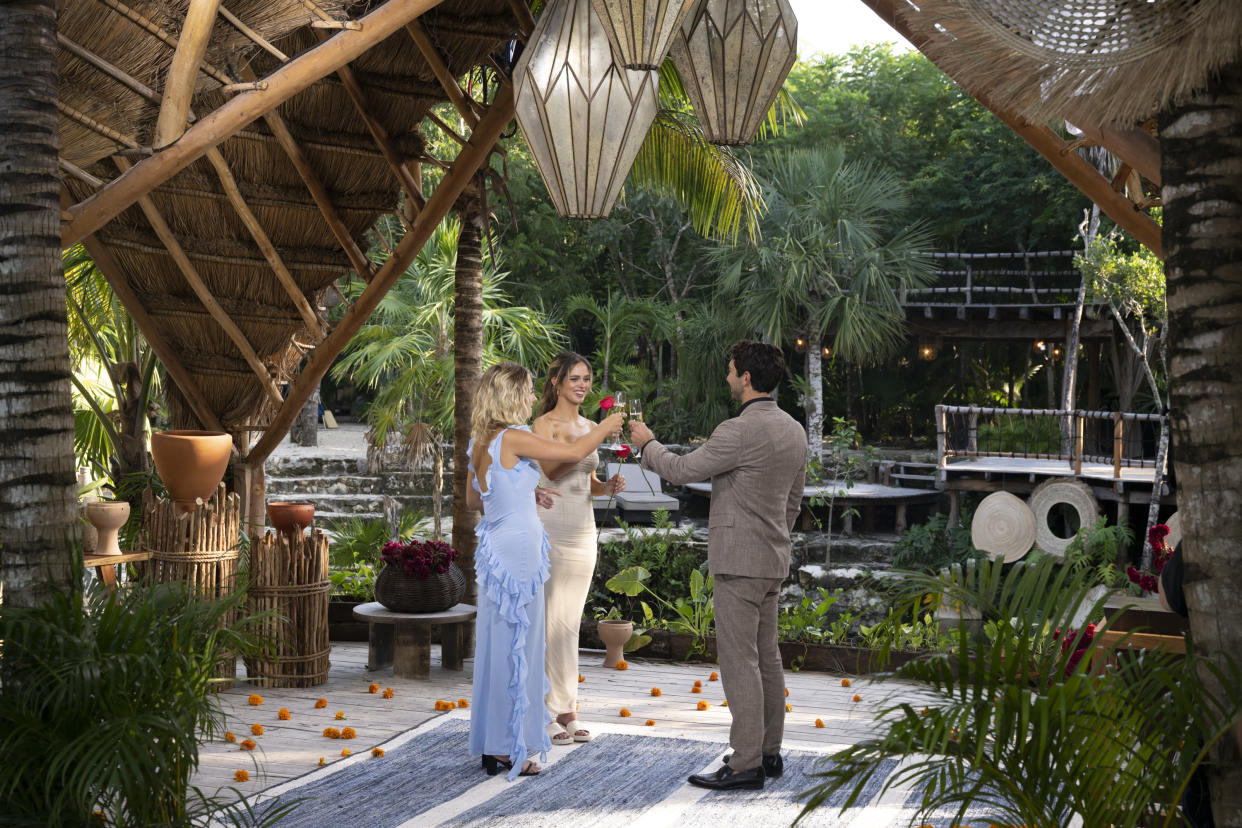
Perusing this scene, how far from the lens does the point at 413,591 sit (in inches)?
234

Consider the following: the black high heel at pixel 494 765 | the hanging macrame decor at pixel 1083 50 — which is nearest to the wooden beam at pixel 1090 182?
the hanging macrame decor at pixel 1083 50

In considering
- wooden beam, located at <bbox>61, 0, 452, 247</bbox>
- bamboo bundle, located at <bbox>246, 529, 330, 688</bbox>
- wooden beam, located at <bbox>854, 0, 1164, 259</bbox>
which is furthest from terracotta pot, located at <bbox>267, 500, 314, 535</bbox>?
wooden beam, located at <bbox>854, 0, 1164, 259</bbox>

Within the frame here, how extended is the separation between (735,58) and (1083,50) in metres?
1.42

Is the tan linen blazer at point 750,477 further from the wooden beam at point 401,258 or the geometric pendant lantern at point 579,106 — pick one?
the wooden beam at point 401,258

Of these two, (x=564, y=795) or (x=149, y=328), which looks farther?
(x=149, y=328)

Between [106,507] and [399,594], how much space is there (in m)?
1.48

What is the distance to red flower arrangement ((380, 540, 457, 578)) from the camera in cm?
594

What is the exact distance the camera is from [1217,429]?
2236 mm

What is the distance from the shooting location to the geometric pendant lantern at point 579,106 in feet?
10.6

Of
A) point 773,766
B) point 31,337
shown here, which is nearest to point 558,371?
point 773,766

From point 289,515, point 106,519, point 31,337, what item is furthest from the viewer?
point 289,515

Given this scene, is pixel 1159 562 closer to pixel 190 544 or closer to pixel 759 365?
pixel 759 365

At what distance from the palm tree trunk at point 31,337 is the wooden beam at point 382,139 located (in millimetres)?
3265

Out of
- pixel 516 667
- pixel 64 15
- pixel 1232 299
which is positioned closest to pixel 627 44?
pixel 1232 299
